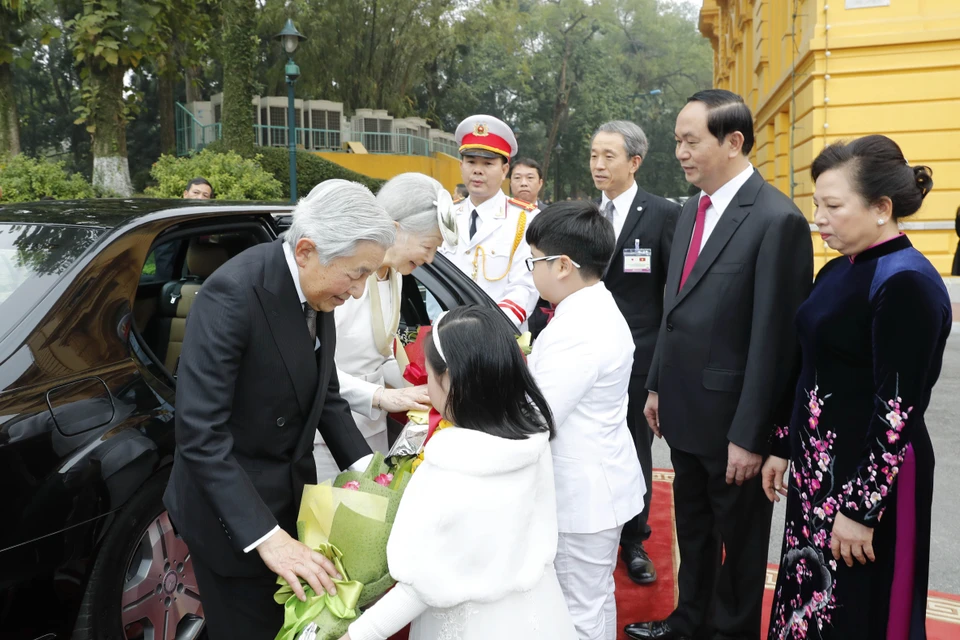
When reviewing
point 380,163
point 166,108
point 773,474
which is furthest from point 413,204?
point 380,163

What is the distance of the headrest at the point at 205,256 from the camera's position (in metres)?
3.62

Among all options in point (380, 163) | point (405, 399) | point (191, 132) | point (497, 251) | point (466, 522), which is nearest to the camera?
point (466, 522)

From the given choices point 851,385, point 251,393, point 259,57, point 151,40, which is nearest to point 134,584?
point 251,393

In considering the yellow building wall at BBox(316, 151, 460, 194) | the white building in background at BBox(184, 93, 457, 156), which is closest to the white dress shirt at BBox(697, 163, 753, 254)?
the white building in background at BBox(184, 93, 457, 156)

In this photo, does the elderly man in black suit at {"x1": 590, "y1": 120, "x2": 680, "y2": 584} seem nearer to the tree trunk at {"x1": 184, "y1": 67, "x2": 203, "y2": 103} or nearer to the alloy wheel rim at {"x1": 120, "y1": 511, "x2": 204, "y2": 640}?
the alloy wheel rim at {"x1": 120, "y1": 511, "x2": 204, "y2": 640}

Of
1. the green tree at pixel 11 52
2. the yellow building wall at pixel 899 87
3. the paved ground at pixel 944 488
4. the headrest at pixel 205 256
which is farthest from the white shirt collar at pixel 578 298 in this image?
the green tree at pixel 11 52

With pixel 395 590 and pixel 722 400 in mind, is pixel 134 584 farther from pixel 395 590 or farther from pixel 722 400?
pixel 722 400

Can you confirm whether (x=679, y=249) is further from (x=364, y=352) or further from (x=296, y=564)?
(x=296, y=564)

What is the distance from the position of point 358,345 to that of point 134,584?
1.04m

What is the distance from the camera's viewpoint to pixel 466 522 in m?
1.74

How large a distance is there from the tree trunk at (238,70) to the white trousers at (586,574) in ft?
61.4

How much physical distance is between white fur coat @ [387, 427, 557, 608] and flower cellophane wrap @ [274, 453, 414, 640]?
152 mm

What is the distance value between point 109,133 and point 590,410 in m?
14.2

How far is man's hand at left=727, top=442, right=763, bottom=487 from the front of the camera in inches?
109
